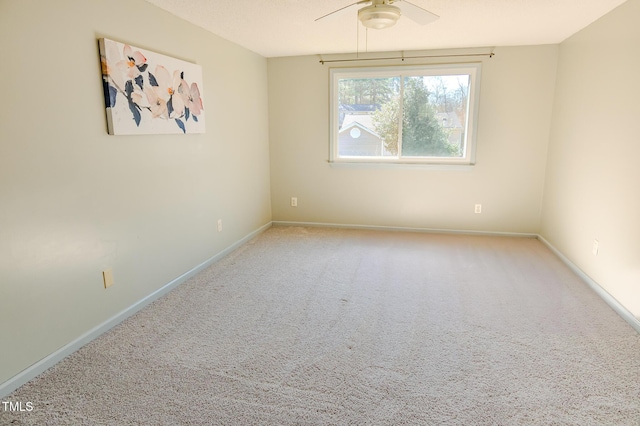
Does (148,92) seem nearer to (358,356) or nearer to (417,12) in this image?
(417,12)

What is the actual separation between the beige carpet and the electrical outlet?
306 mm

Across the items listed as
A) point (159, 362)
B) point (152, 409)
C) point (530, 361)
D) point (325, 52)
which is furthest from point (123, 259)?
point (325, 52)

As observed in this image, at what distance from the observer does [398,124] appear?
182 inches

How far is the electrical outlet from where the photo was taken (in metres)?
2.42

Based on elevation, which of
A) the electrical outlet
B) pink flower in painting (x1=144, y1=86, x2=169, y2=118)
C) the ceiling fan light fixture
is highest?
the ceiling fan light fixture

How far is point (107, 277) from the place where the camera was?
244cm

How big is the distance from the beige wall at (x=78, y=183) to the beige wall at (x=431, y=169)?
1.53 meters

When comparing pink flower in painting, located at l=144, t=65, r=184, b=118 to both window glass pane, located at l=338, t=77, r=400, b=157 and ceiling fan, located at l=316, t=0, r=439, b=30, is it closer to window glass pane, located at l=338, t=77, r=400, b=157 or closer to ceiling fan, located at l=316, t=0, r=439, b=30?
ceiling fan, located at l=316, t=0, r=439, b=30

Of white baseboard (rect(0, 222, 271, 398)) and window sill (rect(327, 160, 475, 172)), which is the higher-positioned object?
window sill (rect(327, 160, 475, 172))

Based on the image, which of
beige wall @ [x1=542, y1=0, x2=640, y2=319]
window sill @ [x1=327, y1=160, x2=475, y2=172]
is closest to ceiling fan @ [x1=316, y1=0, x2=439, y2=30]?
beige wall @ [x1=542, y1=0, x2=640, y2=319]

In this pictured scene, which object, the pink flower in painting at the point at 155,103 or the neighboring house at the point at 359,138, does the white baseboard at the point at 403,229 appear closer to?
the neighboring house at the point at 359,138

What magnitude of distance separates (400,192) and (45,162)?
12.2ft

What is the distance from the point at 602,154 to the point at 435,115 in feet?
6.24

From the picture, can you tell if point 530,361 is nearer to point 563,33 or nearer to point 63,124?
Result: point 63,124
